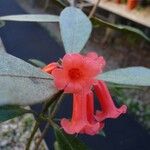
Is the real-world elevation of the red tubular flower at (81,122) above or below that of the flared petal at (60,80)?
below

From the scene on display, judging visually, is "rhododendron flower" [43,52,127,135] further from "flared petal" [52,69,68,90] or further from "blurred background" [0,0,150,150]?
"blurred background" [0,0,150,150]

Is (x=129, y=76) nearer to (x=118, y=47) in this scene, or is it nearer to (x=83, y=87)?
(x=83, y=87)

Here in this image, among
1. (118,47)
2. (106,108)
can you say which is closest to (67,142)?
(106,108)

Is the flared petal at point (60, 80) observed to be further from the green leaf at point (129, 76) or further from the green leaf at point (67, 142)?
the green leaf at point (67, 142)

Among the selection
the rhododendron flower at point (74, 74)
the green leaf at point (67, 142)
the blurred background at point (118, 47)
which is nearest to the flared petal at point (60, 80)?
the rhododendron flower at point (74, 74)

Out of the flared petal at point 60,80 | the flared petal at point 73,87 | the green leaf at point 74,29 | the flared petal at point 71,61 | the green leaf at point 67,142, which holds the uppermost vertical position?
the green leaf at point 74,29
